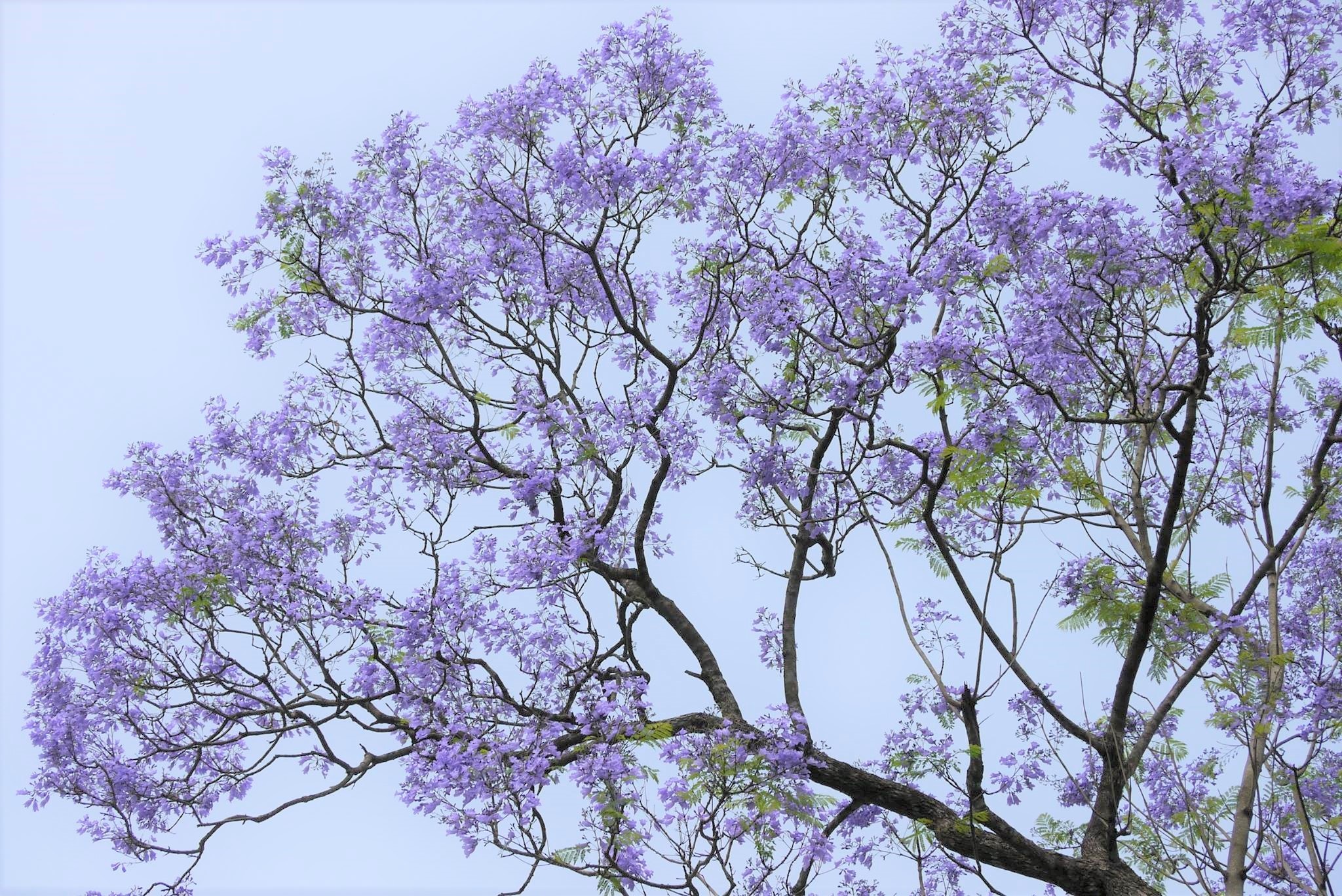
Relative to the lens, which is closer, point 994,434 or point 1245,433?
point 994,434

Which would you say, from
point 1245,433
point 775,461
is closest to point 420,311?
point 775,461

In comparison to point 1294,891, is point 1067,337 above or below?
above

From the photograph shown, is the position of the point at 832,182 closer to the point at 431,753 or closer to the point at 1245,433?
the point at 1245,433

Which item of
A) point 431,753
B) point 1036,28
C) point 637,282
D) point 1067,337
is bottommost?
point 431,753

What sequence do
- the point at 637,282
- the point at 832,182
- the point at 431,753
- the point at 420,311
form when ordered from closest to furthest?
the point at 431,753 → the point at 420,311 → the point at 832,182 → the point at 637,282

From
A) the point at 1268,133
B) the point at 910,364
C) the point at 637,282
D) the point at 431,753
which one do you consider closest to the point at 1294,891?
the point at 910,364

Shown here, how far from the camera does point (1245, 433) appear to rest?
352 inches

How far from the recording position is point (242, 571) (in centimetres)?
729

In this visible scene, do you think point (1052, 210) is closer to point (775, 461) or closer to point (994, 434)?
point (994, 434)

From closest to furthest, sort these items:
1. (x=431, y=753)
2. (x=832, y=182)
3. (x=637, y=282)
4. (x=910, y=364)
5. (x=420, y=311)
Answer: (x=431, y=753), (x=910, y=364), (x=420, y=311), (x=832, y=182), (x=637, y=282)

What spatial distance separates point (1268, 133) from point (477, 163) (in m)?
4.43

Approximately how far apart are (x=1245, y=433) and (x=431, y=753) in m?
5.86

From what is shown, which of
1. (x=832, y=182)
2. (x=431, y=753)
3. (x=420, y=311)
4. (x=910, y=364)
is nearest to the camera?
(x=431, y=753)

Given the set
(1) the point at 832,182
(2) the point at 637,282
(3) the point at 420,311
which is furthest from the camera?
(2) the point at 637,282
